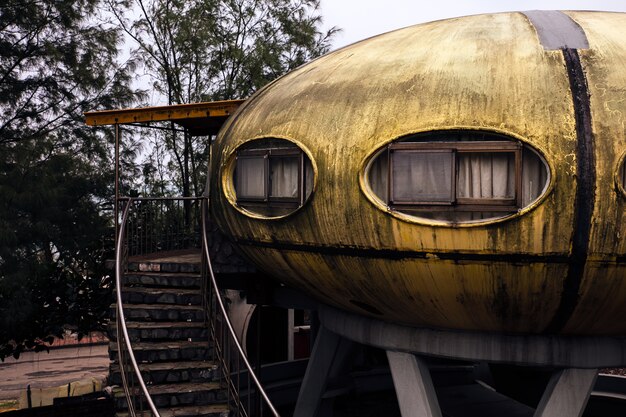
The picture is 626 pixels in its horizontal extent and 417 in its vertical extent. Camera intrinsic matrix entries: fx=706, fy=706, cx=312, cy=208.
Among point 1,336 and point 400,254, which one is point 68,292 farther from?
point 400,254

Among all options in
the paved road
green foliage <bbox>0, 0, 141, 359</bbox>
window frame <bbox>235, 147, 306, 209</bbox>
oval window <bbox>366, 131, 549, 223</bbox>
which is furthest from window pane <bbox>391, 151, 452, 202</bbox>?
the paved road

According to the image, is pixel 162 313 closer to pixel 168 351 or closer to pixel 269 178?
pixel 168 351

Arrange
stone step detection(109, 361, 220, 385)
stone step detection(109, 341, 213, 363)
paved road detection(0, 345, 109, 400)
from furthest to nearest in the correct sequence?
paved road detection(0, 345, 109, 400) < stone step detection(109, 341, 213, 363) < stone step detection(109, 361, 220, 385)

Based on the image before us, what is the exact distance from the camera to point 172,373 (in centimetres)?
1144

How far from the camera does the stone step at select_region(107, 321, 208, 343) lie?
12.1 metres

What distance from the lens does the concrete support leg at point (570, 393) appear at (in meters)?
10.6

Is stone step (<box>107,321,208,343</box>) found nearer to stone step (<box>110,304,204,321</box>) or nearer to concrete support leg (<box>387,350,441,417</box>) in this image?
stone step (<box>110,304,204,321</box>)

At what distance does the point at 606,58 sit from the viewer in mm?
9641

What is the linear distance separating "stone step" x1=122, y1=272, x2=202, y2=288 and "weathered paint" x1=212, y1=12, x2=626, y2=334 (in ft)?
8.25

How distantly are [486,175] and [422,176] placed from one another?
2.75ft

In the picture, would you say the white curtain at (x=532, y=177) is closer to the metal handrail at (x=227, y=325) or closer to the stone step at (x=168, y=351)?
the metal handrail at (x=227, y=325)

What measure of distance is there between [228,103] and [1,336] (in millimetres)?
9152

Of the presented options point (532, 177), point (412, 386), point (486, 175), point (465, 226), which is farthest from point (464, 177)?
point (412, 386)

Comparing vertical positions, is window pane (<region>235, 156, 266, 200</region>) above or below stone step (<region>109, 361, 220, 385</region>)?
above
